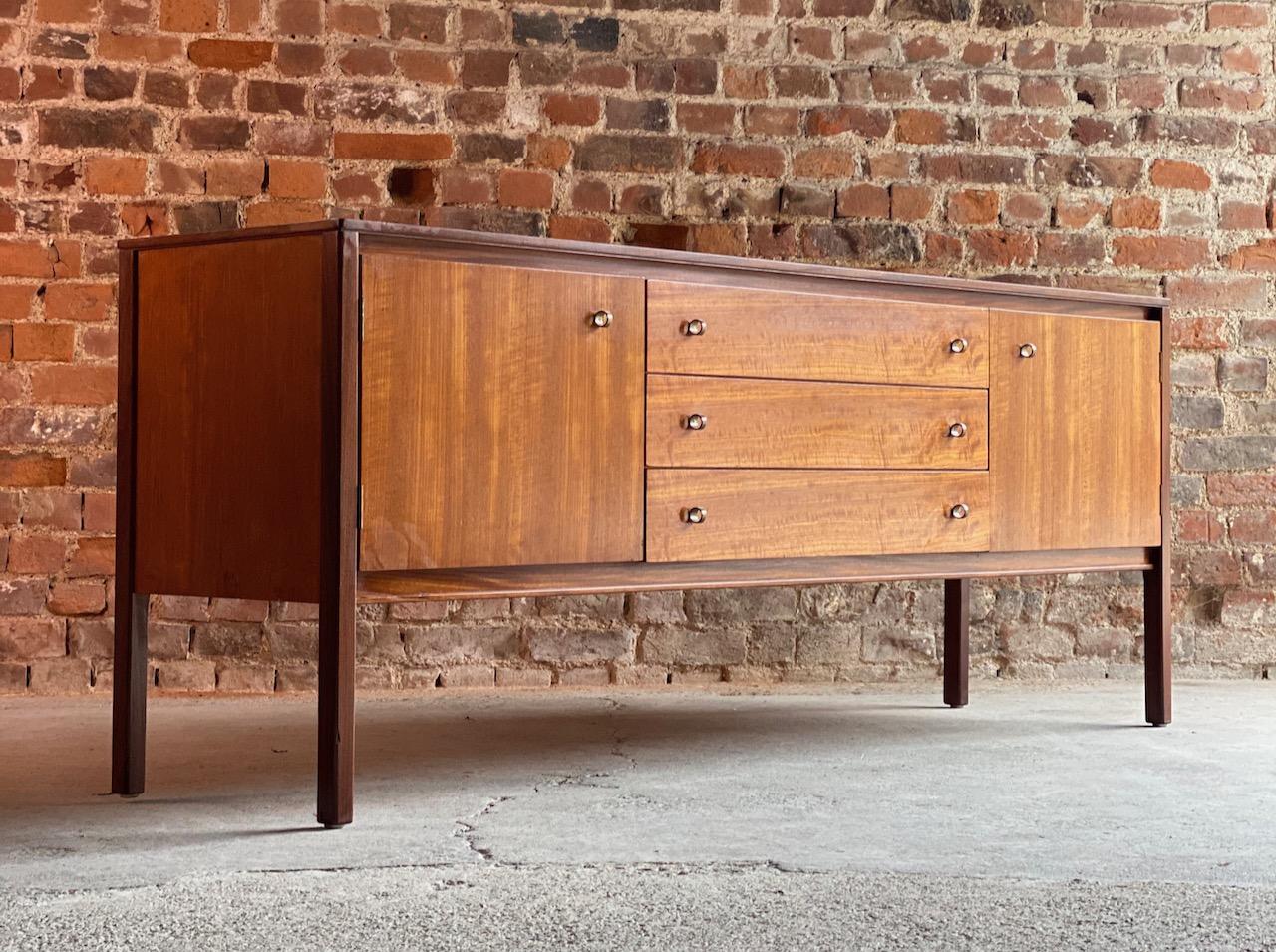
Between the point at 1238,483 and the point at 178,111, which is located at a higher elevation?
the point at 178,111

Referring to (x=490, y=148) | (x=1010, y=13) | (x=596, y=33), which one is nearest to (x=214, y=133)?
(x=490, y=148)

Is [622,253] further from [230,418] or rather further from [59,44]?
[59,44]

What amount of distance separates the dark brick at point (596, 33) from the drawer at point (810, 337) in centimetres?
166

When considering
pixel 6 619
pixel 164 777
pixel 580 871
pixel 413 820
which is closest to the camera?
pixel 580 871

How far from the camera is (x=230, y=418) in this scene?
2.96m

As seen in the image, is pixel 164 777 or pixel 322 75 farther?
pixel 322 75

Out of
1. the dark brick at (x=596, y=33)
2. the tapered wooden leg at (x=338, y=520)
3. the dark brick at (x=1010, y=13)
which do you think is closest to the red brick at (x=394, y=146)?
the dark brick at (x=596, y=33)

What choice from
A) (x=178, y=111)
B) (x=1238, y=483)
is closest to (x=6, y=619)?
(x=178, y=111)

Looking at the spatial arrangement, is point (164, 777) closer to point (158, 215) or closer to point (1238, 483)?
point (158, 215)

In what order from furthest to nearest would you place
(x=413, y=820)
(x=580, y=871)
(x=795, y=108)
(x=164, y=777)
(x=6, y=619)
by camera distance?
(x=795, y=108) < (x=6, y=619) < (x=164, y=777) < (x=413, y=820) < (x=580, y=871)

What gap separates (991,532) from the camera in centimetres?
376

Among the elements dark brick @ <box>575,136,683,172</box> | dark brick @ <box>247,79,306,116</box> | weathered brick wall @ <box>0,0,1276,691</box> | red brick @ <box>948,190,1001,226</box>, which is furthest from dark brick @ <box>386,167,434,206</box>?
red brick @ <box>948,190,1001,226</box>

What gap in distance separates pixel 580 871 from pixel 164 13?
3.18 metres

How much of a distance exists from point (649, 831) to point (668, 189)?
8.51ft
